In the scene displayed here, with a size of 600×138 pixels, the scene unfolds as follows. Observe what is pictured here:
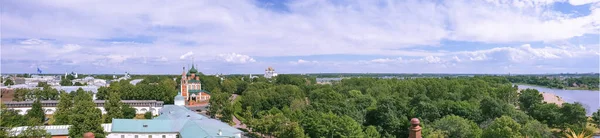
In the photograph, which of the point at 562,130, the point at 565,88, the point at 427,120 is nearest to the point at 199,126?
the point at 427,120

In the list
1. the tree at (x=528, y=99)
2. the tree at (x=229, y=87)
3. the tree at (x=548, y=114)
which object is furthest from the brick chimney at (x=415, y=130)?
the tree at (x=229, y=87)

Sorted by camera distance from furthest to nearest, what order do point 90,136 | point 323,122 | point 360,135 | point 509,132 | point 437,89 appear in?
1. point 437,89
2. point 323,122
3. point 360,135
4. point 509,132
5. point 90,136

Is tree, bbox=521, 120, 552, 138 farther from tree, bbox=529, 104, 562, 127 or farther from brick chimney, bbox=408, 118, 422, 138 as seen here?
brick chimney, bbox=408, 118, 422, 138

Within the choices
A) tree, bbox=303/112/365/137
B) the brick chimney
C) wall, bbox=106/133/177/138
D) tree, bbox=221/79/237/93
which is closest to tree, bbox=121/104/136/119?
wall, bbox=106/133/177/138

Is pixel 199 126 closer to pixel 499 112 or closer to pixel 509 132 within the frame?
pixel 509 132

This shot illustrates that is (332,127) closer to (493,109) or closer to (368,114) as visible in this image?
(368,114)

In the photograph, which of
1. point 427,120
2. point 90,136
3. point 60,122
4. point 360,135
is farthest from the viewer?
point 427,120

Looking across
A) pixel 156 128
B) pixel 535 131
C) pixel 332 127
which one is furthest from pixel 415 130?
pixel 156 128

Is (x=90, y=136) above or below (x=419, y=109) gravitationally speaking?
above

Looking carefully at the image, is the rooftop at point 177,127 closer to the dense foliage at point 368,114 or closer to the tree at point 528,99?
the dense foliage at point 368,114
